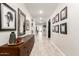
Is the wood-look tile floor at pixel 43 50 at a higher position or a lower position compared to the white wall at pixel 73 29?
lower

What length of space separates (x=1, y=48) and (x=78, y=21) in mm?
2164

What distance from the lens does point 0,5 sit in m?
2.38

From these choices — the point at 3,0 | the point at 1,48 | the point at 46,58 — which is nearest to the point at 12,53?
the point at 1,48

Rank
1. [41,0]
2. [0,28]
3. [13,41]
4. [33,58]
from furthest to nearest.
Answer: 1. [13,41]
2. [0,28]
3. [41,0]
4. [33,58]

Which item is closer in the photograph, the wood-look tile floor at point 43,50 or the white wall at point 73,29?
the white wall at point 73,29

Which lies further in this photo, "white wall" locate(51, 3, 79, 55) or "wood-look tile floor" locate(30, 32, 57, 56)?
"wood-look tile floor" locate(30, 32, 57, 56)

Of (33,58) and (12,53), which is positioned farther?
(12,53)

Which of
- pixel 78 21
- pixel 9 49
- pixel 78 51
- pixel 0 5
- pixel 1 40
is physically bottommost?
pixel 78 51

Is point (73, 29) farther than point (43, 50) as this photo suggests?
No

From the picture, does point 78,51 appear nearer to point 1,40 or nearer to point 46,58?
point 46,58

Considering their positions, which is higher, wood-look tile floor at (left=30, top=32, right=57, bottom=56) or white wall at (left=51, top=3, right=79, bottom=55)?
white wall at (left=51, top=3, right=79, bottom=55)

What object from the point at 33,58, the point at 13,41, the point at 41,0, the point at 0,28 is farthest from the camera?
the point at 13,41

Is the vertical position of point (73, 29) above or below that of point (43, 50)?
above

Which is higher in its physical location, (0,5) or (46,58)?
(0,5)
